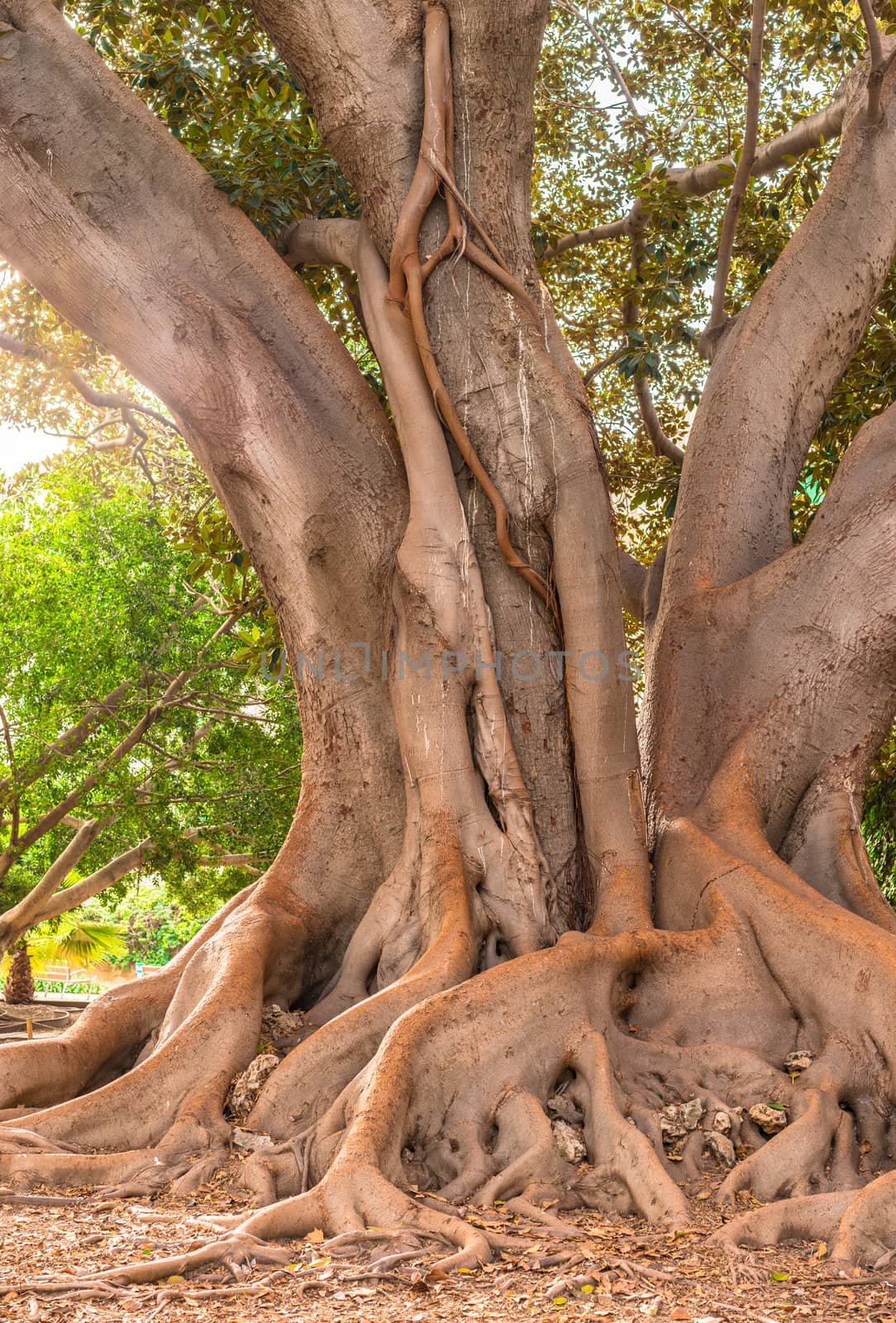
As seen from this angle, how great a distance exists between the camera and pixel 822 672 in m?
5.28

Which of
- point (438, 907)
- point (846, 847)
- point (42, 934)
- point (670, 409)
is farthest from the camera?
point (42, 934)

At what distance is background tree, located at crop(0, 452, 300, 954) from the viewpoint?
934 centimetres

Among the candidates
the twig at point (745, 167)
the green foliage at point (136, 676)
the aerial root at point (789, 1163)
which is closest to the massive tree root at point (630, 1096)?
the aerial root at point (789, 1163)

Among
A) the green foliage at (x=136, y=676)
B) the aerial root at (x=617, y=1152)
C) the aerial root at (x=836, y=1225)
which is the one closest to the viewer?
the aerial root at (x=836, y=1225)

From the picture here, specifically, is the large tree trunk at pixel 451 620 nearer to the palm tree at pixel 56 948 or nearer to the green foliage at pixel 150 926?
the palm tree at pixel 56 948

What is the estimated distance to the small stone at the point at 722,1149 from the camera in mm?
3840

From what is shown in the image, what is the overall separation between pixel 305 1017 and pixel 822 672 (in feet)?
8.88

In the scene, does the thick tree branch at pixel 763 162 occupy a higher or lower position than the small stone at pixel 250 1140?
higher

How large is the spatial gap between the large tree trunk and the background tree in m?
3.00

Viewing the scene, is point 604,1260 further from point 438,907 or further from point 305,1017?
point 305,1017

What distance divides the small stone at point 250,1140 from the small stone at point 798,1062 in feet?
6.01

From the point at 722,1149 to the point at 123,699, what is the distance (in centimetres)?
791

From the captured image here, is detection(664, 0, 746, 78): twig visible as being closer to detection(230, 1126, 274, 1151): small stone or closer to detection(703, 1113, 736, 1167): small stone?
detection(703, 1113, 736, 1167): small stone

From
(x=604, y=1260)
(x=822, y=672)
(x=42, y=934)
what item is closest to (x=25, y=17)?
(x=822, y=672)
